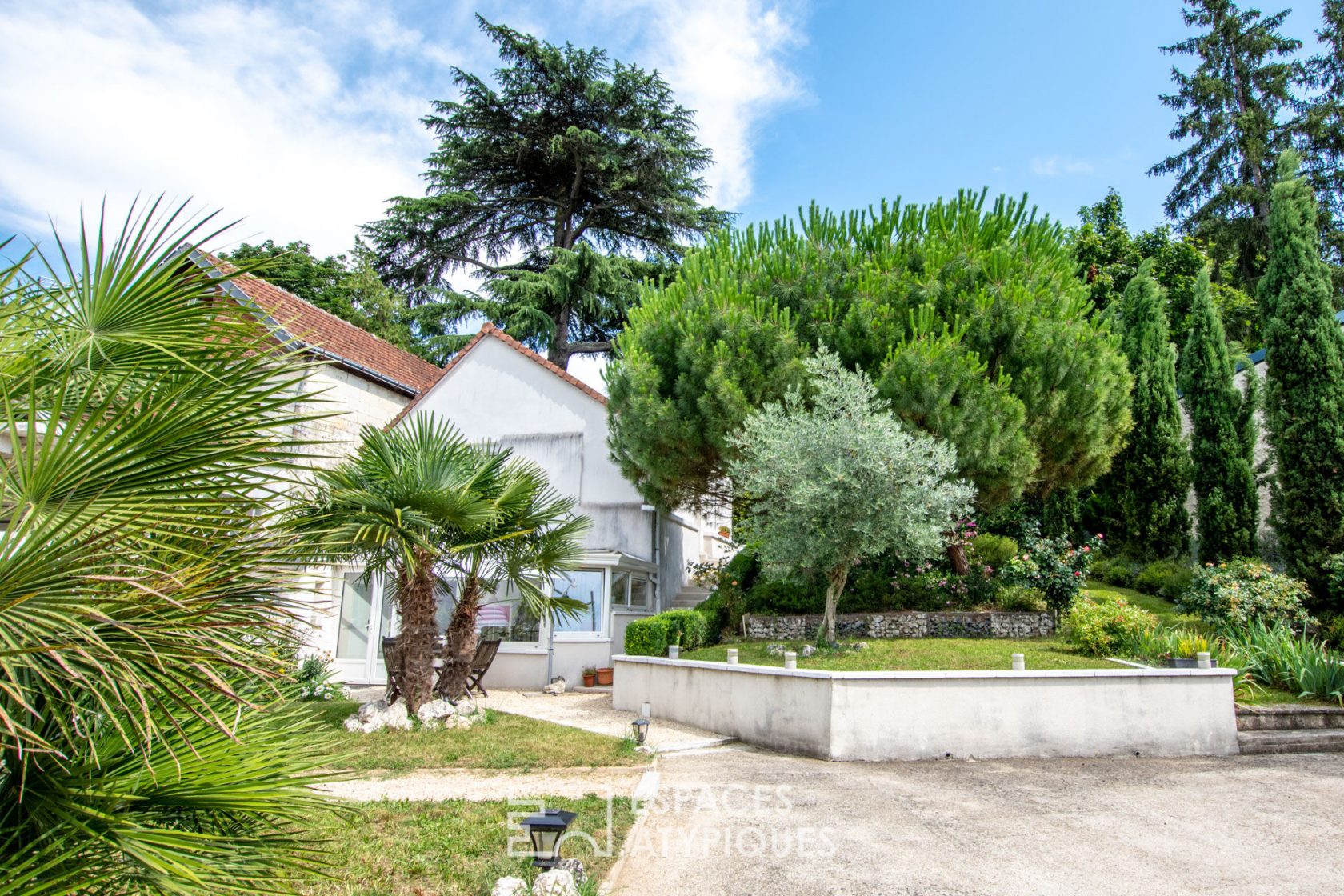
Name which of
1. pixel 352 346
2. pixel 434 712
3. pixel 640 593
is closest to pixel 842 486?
pixel 434 712

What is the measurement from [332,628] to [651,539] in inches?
284

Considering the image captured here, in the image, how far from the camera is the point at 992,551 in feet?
49.1

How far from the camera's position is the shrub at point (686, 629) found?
14.1 meters

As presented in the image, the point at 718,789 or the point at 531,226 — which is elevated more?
the point at 531,226

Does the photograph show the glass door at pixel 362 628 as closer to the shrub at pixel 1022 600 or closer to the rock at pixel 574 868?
the shrub at pixel 1022 600

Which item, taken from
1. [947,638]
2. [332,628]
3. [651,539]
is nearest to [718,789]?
[947,638]

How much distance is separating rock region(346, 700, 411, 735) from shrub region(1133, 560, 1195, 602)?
1450 cm

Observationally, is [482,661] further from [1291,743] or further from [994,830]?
[1291,743]

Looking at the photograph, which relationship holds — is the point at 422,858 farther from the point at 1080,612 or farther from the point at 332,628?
the point at 332,628

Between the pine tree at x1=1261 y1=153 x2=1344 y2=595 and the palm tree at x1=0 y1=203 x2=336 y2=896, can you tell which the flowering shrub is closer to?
the pine tree at x1=1261 y1=153 x2=1344 y2=595

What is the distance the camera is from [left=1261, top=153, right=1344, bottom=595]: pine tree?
526 inches

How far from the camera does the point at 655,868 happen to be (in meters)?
5.10

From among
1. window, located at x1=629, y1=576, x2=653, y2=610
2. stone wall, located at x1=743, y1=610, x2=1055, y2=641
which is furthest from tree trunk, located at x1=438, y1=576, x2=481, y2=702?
window, located at x1=629, y1=576, x2=653, y2=610

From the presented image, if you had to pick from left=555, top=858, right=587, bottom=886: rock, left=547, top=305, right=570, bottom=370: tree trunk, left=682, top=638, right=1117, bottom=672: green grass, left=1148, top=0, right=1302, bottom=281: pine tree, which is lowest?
left=555, top=858, right=587, bottom=886: rock
